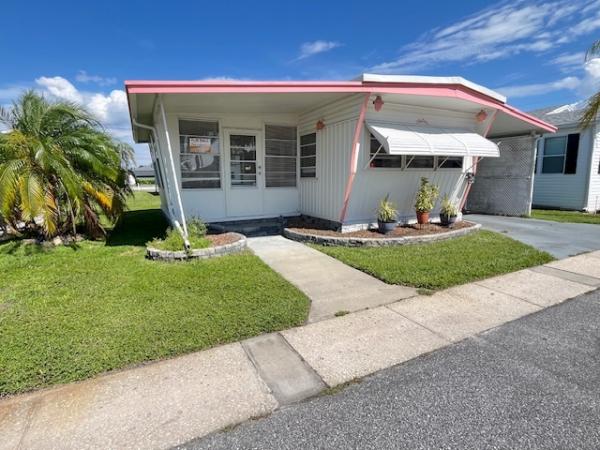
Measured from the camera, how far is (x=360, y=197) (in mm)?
7582

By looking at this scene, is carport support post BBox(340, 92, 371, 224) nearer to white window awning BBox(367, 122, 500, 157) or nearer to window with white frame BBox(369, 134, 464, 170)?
white window awning BBox(367, 122, 500, 157)

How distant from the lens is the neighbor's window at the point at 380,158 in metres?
7.41

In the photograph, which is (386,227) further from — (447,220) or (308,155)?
(308,155)

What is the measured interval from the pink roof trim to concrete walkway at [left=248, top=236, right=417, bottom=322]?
123 inches

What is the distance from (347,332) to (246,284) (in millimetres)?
1749

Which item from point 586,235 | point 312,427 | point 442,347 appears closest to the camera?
point 312,427

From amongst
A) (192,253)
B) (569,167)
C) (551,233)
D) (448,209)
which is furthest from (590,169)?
(192,253)

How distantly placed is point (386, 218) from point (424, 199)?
1.31m

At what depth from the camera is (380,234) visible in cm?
734

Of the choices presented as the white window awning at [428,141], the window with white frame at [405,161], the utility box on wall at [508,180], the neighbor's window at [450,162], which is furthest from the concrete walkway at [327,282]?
the utility box on wall at [508,180]

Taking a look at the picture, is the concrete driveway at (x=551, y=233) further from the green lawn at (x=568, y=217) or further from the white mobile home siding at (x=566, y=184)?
the white mobile home siding at (x=566, y=184)

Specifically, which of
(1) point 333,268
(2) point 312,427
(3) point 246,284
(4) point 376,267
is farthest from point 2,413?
(4) point 376,267

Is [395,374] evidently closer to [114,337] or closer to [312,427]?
[312,427]

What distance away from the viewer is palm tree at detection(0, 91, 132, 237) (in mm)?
6070
